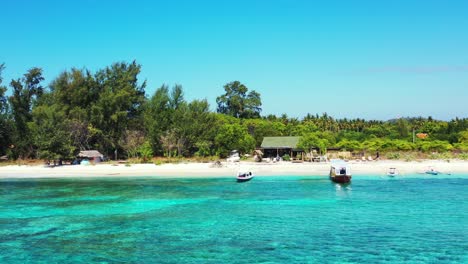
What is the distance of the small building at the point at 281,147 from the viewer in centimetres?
6588

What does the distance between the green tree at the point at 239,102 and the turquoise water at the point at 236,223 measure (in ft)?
206

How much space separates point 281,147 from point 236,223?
42853mm

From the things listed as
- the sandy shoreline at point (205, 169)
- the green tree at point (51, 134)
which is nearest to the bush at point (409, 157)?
the sandy shoreline at point (205, 169)

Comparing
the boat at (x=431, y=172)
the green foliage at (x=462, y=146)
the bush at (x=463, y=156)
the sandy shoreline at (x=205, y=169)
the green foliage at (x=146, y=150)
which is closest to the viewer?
the boat at (x=431, y=172)

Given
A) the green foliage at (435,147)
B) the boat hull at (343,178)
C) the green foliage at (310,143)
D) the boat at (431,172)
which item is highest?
the green foliage at (310,143)

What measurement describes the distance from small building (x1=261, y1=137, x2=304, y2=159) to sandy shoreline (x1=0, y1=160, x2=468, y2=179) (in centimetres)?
1048

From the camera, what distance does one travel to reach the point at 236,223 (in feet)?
78.0

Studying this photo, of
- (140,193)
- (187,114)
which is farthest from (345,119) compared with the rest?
(140,193)

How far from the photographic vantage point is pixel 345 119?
373ft

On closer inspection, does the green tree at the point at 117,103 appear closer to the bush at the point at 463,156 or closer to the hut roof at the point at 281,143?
the hut roof at the point at 281,143

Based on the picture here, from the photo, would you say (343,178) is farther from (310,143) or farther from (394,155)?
(394,155)

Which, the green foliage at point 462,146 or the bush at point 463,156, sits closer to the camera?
the bush at point 463,156

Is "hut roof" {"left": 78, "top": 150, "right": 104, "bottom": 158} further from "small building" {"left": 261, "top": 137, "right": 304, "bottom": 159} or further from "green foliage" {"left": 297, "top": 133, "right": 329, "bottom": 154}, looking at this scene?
"green foliage" {"left": 297, "top": 133, "right": 329, "bottom": 154}

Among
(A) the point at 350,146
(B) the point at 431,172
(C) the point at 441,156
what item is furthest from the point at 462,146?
(B) the point at 431,172
